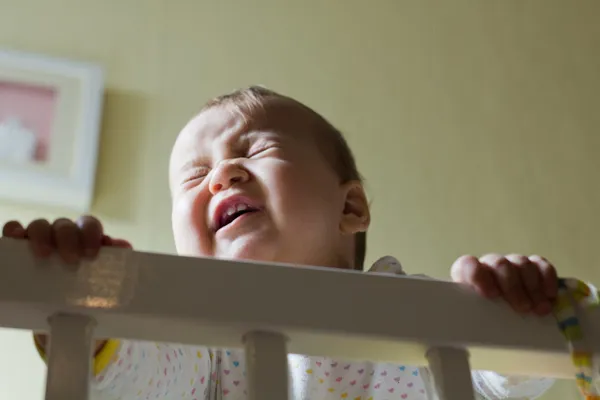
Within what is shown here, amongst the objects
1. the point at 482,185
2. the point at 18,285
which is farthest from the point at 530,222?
the point at 18,285

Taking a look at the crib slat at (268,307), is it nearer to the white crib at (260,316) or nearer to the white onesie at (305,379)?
the white crib at (260,316)

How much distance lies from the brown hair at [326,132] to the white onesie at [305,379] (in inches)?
5.4

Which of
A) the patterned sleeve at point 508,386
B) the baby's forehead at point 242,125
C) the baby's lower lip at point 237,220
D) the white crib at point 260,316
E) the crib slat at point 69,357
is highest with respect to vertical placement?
the baby's forehead at point 242,125

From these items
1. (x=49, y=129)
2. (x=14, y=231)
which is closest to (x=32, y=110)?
(x=49, y=129)

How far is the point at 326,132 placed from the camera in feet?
3.07

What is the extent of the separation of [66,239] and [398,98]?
3.04 ft

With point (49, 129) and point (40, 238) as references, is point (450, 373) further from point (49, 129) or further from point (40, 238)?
point (49, 129)

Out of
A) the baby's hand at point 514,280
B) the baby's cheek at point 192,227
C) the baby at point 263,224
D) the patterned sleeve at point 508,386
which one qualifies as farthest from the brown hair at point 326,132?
the baby's hand at point 514,280

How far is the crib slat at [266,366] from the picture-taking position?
0.39m

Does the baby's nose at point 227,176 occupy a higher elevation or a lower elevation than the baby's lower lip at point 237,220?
higher

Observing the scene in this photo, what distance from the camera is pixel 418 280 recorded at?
1.45ft

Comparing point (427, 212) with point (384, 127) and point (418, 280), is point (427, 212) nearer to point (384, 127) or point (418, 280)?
point (384, 127)

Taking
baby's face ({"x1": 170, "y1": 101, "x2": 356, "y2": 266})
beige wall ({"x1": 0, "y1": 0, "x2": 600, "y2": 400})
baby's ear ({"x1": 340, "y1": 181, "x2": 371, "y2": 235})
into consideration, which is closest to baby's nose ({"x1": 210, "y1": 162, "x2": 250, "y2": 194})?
baby's face ({"x1": 170, "y1": 101, "x2": 356, "y2": 266})

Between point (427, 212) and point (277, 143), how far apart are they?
1.30 ft
